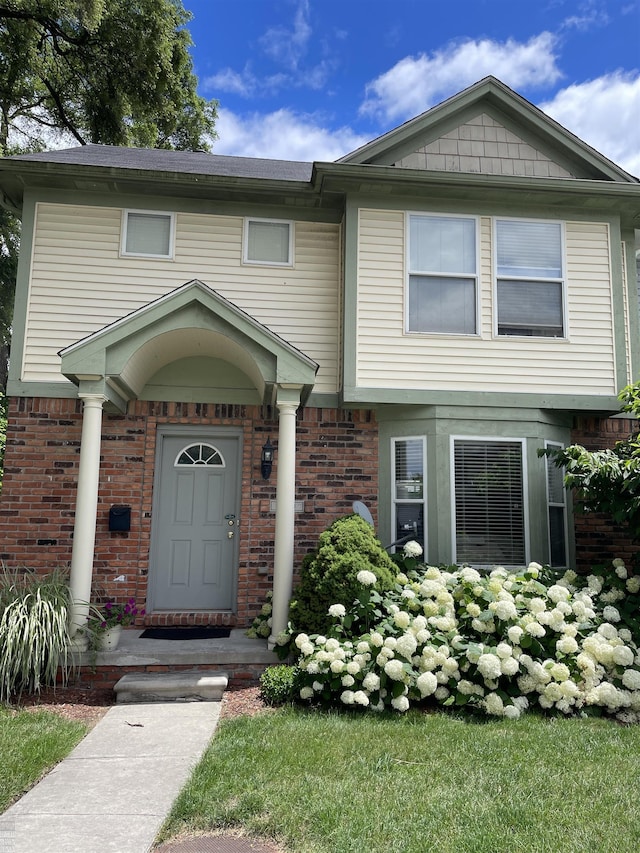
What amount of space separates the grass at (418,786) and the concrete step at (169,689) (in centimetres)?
71

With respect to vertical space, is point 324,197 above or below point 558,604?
Result: above

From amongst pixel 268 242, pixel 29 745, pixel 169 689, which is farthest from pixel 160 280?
pixel 29 745

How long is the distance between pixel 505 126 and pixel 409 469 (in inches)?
178

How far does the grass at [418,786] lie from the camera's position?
112 inches

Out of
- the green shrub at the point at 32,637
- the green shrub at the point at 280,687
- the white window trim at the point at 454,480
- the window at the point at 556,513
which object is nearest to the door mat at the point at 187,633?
the green shrub at the point at 32,637

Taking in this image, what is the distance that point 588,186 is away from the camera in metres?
6.96

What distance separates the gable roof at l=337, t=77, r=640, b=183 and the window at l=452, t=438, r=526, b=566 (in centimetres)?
356

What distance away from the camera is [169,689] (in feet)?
16.8

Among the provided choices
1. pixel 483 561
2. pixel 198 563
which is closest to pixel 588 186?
pixel 483 561

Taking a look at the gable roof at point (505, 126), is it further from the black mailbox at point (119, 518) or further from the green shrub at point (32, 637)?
the green shrub at point (32, 637)

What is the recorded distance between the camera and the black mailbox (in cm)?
662

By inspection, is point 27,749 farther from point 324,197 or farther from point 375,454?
point 324,197

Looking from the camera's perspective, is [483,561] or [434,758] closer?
[434,758]

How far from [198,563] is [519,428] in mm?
4040
